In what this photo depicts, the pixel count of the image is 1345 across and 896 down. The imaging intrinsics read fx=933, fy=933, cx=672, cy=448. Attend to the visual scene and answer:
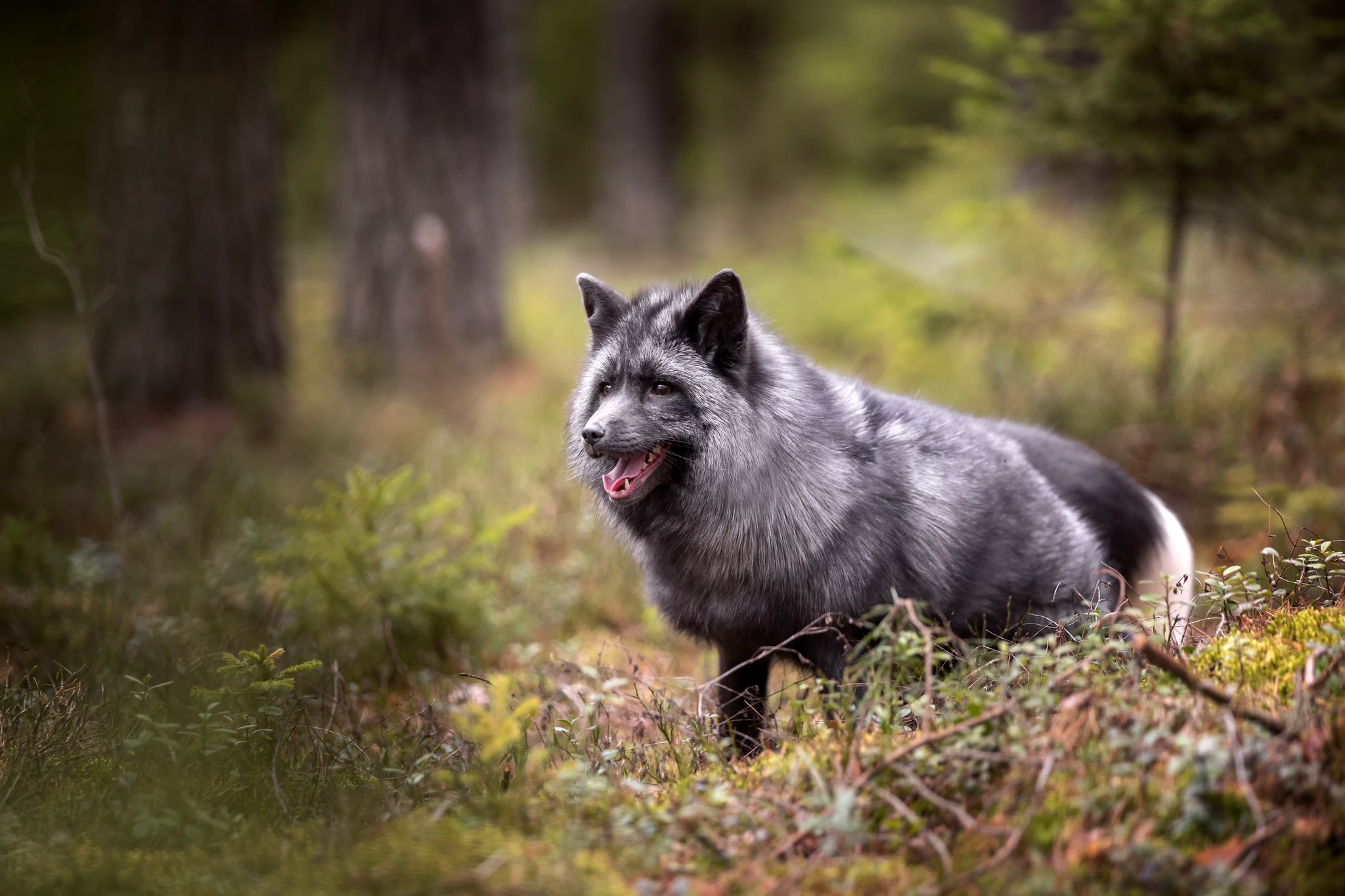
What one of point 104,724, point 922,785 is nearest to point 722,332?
point 922,785

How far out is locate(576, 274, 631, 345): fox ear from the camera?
13.8 feet

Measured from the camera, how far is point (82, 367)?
877 cm

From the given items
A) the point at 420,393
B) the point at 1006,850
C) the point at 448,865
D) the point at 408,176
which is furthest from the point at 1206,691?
the point at 408,176

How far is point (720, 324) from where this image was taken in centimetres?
386

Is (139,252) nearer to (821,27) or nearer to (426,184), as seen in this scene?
(426,184)

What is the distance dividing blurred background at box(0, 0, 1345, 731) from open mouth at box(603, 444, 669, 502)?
1250mm

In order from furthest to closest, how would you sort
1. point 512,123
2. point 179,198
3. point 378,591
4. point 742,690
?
→ point 512,123
point 179,198
point 378,591
point 742,690

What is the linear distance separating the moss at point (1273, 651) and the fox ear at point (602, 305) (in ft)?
8.71

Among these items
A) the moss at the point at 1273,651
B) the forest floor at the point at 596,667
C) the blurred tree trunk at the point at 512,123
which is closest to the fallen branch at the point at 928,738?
the forest floor at the point at 596,667

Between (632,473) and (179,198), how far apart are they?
653 centimetres

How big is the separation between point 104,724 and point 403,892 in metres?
1.90

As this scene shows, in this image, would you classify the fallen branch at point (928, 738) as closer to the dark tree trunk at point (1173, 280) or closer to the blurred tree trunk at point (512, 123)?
the dark tree trunk at point (1173, 280)

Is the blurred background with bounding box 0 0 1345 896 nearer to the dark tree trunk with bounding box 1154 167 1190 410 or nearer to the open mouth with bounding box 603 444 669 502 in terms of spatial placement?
the dark tree trunk with bounding box 1154 167 1190 410

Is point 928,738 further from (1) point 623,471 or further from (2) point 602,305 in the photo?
(2) point 602,305
